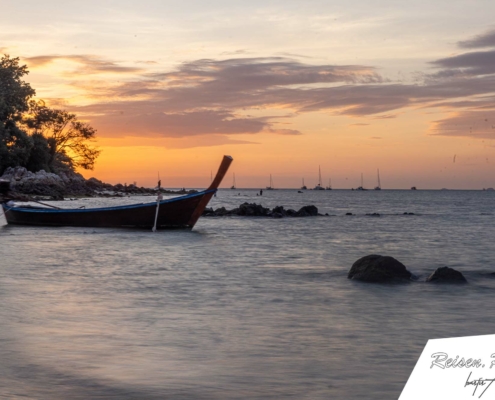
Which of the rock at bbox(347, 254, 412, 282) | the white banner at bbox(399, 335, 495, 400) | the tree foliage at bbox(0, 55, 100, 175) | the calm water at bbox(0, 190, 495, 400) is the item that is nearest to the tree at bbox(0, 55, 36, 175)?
the tree foliage at bbox(0, 55, 100, 175)

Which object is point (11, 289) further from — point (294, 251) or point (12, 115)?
point (12, 115)

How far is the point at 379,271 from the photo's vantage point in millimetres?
15578

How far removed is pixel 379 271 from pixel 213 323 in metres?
5.92

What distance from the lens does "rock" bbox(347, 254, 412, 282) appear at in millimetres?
15555

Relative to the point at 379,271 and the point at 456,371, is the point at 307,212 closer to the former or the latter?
the point at 379,271

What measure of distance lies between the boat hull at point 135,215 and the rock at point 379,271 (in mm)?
15842

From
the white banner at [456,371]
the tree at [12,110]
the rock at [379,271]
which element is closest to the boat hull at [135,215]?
the rock at [379,271]

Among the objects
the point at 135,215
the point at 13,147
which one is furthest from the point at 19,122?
the point at 135,215

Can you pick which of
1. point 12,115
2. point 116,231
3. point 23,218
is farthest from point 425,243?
point 12,115

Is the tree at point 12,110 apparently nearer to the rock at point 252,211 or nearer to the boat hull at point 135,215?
the rock at point 252,211

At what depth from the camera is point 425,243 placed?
3303cm

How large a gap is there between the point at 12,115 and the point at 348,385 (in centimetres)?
7023

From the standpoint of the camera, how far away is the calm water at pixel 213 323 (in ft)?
23.6

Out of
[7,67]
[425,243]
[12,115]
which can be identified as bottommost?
[425,243]
